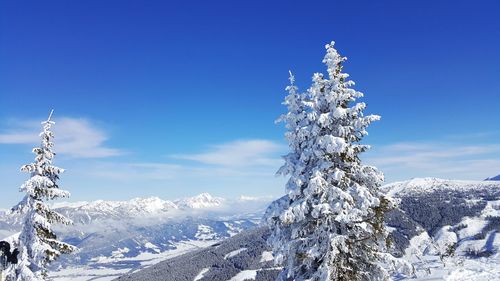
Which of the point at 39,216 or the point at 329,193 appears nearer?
the point at 329,193

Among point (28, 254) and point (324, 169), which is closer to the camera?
point (324, 169)

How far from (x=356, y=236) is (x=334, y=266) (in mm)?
1941

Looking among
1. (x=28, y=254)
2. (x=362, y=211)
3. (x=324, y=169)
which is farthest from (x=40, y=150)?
(x=362, y=211)

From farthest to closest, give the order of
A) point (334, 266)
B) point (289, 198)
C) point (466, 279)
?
point (466, 279)
point (289, 198)
point (334, 266)

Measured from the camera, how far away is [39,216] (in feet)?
73.8

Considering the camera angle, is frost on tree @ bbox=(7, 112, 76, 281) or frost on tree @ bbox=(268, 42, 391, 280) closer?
frost on tree @ bbox=(268, 42, 391, 280)

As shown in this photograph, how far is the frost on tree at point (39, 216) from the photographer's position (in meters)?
22.3

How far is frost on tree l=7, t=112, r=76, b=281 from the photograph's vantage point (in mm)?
22266

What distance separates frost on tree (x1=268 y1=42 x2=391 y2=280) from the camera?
60.5 feet

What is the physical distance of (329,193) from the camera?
18.8 meters

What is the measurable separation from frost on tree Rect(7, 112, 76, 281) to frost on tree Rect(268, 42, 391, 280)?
12.3 metres

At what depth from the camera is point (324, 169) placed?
19.4 metres

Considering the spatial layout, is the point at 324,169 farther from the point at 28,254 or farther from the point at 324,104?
the point at 28,254

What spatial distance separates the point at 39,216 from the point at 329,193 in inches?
608
